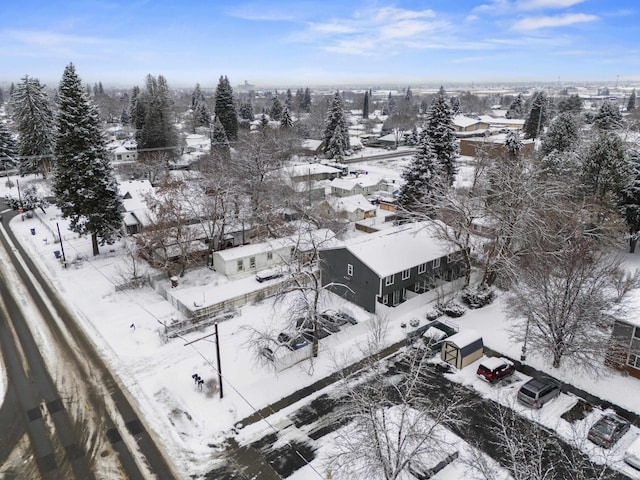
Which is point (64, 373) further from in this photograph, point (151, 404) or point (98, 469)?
point (98, 469)

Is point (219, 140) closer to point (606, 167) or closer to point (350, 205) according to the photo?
point (350, 205)

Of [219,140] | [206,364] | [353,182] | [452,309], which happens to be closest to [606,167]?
[452,309]

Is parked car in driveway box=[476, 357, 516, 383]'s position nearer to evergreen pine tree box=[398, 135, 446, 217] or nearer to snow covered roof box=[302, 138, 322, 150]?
evergreen pine tree box=[398, 135, 446, 217]

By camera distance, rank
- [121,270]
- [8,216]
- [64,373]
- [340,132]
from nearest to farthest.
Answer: [64,373] < [121,270] < [8,216] < [340,132]

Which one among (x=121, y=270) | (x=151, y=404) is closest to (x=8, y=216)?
Answer: (x=121, y=270)

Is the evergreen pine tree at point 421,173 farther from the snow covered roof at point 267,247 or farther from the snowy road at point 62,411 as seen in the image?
the snowy road at point 62,411

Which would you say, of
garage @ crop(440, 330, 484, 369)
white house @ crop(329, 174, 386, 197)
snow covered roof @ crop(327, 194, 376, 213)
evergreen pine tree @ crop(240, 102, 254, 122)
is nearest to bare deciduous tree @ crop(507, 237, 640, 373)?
garage @ crop(440, 330, 484, 369)

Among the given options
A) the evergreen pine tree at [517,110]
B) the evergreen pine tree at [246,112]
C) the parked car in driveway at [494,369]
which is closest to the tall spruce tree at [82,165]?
the parked car in driveway at [494,369]
